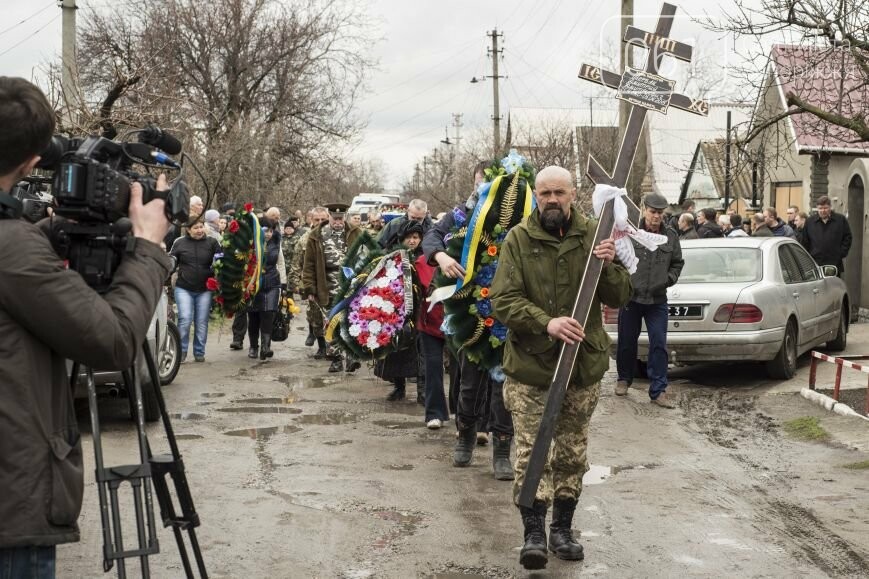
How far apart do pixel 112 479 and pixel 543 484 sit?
302cm

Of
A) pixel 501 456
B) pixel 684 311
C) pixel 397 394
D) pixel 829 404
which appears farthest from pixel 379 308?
pixel 829 404

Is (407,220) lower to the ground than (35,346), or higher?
higher

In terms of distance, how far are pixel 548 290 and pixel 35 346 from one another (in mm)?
3670

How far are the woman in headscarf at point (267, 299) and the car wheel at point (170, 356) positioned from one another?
2.62m

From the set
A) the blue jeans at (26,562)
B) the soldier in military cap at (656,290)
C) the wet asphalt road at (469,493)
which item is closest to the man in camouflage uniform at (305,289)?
the wet asphalt road at (469,493)

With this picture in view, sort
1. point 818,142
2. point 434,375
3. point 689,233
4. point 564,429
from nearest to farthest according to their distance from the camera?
1. point 564,429
2. point 434,375
3. point 689,233
4. point 818,142

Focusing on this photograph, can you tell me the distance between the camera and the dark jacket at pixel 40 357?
282 cm

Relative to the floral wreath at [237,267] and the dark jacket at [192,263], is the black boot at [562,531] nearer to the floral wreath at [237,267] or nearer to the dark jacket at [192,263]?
the floral wreath at [237,267]

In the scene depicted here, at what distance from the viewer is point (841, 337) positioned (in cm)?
1527

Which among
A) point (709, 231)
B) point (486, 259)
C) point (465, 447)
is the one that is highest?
point (709, 231)

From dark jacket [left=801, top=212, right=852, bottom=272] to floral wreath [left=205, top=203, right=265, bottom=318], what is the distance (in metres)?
8.86

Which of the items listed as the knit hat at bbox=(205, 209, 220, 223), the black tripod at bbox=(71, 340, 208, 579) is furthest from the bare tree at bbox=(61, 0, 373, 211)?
the black tripod at bbox=(71, 340, 208, 579)

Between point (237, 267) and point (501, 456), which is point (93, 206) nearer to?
point (501, 456)

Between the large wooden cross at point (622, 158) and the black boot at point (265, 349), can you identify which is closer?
the large wooden cross at point (622, 158)
